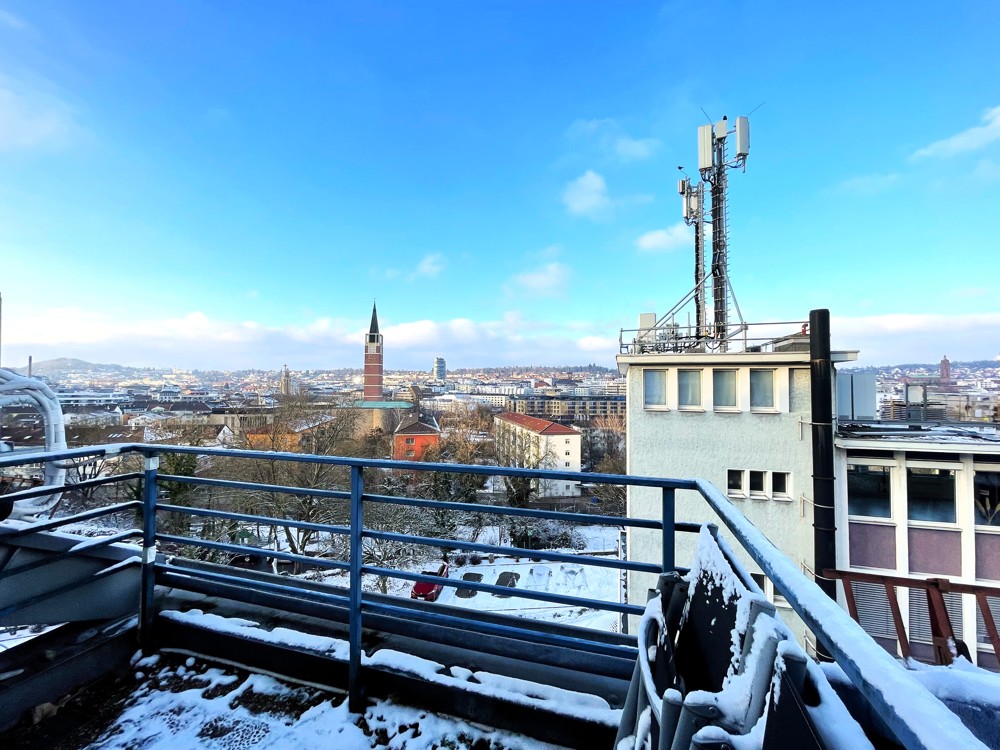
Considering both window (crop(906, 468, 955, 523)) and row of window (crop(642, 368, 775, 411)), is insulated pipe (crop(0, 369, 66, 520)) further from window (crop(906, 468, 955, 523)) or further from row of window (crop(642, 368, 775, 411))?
window (crop(906, 468, 955, 523))

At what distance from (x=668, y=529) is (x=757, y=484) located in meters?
9.57

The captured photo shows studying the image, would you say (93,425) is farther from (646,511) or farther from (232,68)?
(646,511)

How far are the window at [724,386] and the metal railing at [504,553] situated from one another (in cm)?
860

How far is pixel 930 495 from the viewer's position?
284 inches

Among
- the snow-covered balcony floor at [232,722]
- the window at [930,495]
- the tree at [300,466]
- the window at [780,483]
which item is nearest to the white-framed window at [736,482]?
the window at [780,483]

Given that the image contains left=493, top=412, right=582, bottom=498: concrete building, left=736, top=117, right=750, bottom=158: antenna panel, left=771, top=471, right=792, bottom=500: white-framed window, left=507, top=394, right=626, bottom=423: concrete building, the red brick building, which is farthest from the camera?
left=507, top=394, right=626, bottom=423: concrete building

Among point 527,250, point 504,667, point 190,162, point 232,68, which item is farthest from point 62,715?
point 527,250

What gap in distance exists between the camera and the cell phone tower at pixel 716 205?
10.4 m

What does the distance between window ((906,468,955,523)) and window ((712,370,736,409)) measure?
312 cm

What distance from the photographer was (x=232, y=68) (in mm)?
9359

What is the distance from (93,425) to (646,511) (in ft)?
69.3

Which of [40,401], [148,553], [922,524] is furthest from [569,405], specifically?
[148,553]

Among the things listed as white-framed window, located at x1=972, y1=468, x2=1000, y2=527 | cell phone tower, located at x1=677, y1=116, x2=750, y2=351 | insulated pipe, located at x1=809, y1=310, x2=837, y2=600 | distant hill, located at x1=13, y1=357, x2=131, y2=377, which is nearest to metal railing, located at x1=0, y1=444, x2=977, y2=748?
insulated pipe, located at x1=809, y1=310, x2=837, y2=600

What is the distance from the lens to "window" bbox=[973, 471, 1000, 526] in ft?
22.5
